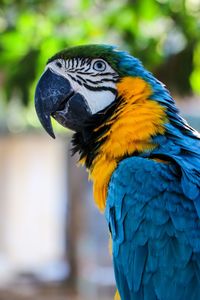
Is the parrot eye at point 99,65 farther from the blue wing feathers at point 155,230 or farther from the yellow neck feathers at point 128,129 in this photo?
the blue wing feathers at point 155,230

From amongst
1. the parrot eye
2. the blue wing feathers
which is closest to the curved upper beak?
the parrot eye

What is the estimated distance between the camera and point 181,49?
3.33 metres

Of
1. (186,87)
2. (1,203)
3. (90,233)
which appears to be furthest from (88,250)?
(186,87)

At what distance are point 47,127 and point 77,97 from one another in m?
0.16

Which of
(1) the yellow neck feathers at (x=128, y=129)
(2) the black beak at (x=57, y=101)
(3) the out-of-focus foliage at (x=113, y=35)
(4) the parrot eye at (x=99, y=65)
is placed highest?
(3) the out-of-focus foliage at (x=113, y=35)

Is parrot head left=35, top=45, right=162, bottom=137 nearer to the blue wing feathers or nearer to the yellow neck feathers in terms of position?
the yellow neck feathers

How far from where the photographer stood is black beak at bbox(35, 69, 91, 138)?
230cm

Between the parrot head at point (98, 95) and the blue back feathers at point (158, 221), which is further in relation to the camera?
the parrot head at point (98, 95)

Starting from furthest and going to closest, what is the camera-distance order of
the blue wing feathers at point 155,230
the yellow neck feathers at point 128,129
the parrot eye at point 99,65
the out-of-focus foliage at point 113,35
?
the out-of-focus foliage at point 113,35 < the parrot eye at point 99,65 < the yellow neck feathers at point 128,129 < the blue wing feathers at point 155,230

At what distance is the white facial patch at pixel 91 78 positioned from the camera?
2305 millimetres

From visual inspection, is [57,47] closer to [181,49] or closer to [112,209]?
[181,49]

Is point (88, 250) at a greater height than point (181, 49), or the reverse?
point (181, 49)

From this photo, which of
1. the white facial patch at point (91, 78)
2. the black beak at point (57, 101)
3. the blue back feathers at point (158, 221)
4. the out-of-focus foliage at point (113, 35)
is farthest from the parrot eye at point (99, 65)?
the out-of-focus foliage at point (113, 35)

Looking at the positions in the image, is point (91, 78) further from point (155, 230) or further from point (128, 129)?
point (155, 230)
